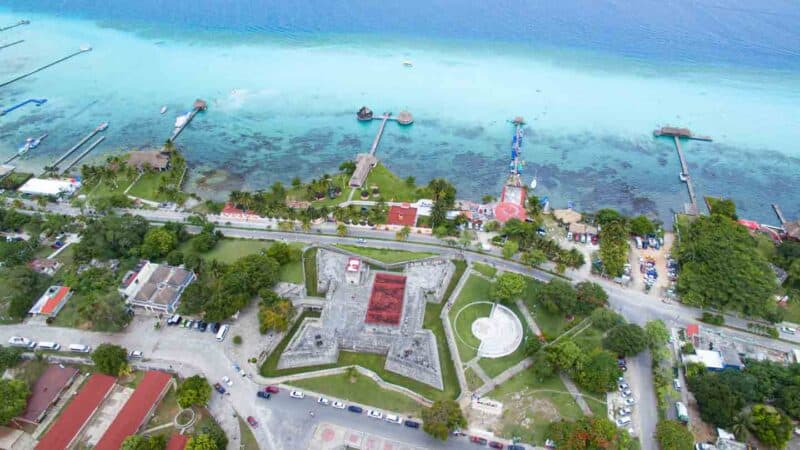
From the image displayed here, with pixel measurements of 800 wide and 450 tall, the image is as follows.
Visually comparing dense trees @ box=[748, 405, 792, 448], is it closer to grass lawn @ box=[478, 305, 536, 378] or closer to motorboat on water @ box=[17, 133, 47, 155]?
grass lawn @ box=[478, 305, 536, 378]

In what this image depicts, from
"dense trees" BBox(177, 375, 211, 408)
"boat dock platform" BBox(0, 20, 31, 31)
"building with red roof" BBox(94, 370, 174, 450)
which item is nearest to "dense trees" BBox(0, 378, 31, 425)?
"building with red roof" BBox(94, 370, 174, 450)

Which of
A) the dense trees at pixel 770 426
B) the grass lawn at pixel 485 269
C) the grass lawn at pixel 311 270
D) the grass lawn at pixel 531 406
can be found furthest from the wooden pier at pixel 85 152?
the dense trees at pixel 770 426

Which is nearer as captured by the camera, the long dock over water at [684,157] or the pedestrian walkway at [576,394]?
the pedestrian walkway at [576,394]

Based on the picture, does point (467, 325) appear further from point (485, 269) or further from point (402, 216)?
point (402, 216)

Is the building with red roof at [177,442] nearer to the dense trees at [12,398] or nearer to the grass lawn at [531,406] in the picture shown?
the dense trees at [12,398]

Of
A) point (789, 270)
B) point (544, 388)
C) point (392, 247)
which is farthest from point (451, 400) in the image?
point (789, 270)

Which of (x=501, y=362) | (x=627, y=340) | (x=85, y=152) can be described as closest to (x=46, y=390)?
(x=501, y=362)
